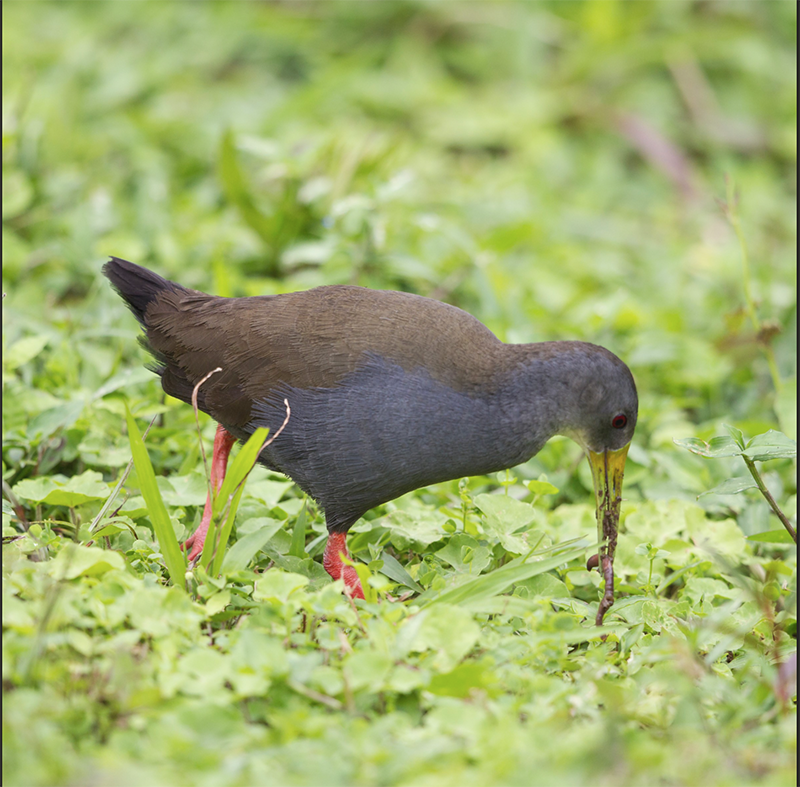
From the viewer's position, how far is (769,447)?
120 inches

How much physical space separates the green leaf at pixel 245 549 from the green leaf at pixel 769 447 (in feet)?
4.84

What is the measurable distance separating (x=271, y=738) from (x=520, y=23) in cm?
715

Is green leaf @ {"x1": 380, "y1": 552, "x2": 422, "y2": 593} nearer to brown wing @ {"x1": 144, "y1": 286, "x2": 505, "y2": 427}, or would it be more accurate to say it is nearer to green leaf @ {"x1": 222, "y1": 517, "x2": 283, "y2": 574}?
green leaf @ {"x1": 222, "y1": 517, "x2": 283, "y2": 574}

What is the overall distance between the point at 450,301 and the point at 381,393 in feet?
7.37

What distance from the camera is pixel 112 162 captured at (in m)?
6.07

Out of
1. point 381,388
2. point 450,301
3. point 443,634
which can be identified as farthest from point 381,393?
point 450,301

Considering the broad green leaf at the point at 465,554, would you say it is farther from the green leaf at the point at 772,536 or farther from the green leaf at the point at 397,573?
the green leaf at the point at 772,536

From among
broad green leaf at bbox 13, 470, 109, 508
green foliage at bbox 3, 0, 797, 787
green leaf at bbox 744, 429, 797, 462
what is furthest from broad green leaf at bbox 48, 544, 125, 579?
green leaf at bbox 744, 429, 797, 462

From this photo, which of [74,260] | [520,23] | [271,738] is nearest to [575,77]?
[520,23]

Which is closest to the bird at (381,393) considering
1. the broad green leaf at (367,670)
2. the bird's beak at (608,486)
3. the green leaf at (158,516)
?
the bird's beak at (608,486)

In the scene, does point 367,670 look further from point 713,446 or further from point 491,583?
point 713,446

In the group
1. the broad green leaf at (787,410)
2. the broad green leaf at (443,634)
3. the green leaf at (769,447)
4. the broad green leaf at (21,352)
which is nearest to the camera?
the broad green leaf at (443,634)

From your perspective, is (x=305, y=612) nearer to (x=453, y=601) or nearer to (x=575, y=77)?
(x=453, y=601)

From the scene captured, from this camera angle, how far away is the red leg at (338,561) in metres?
3.20
